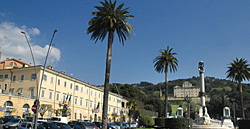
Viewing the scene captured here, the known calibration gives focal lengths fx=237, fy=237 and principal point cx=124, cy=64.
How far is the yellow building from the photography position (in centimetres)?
4245

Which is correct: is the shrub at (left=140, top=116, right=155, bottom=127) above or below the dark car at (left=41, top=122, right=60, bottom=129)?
below

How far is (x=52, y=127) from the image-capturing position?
77.2ft

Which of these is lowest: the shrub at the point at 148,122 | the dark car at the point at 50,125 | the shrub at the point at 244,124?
the shrub at the point at 148,122

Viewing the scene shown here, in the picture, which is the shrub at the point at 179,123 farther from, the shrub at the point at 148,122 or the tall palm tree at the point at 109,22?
the tall palm tree at the point at 109,22

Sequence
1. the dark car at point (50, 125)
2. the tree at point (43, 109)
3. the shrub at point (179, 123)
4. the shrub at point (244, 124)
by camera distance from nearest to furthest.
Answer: the dark car at point (50, 125) < the shrub at point (179, 123) < the shrub at point (244, 124) < the tree at point (43, 109)

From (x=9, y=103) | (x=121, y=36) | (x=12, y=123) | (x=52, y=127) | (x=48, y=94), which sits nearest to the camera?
(x=52, y=127)

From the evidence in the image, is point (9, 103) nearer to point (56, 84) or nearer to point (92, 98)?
point (56, 84)

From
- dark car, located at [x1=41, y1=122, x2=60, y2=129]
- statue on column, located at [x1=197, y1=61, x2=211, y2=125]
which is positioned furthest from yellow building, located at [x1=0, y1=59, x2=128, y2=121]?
statue on column, located at [x1=197, y1=61, x2=211, y2=125]

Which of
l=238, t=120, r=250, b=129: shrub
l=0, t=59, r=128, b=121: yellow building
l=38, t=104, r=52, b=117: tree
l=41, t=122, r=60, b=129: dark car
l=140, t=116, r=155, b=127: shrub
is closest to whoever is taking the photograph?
l=41, t=122, r=60, b=129: dark car

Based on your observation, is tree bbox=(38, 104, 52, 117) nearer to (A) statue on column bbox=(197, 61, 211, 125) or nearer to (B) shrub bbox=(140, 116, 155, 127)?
(B) shrub bbox=(140, 116, 155, 127)

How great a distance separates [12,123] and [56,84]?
26.1 meters

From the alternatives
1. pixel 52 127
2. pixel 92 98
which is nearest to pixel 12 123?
pixel 52 127

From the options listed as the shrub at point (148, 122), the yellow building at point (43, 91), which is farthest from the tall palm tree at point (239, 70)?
the yellow building at point (43, 91)

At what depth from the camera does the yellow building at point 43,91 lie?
4245cm
